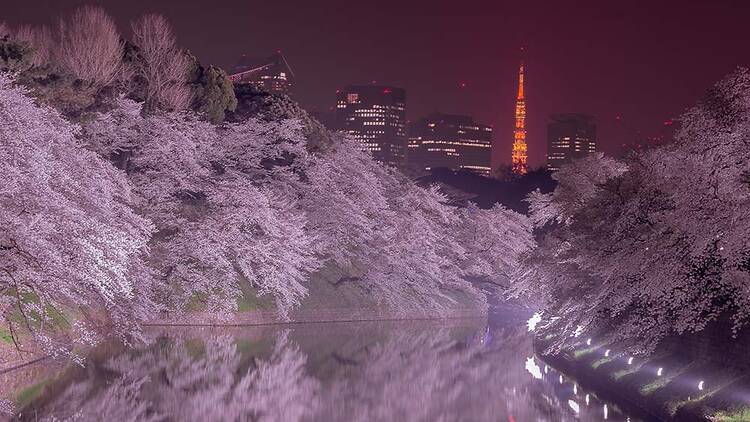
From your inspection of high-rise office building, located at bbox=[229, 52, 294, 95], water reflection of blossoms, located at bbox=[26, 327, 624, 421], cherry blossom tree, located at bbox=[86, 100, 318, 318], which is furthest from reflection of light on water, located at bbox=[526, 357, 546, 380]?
high-rise office building, located at bbox=[229, 52, 294, 95]

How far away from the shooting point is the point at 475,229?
77875 mm

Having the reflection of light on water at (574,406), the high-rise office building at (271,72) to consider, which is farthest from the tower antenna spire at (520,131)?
the reflection of light on water at (574,406)

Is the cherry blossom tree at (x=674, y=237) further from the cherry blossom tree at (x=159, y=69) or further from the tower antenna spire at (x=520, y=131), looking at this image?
the tower antenna spire at (x=520, y=131)

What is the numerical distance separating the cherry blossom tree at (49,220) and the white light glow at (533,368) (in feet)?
45.7

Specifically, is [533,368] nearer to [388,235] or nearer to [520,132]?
[388,235]

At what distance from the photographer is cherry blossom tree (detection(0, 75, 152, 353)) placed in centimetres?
2008

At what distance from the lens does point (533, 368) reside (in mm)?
37625

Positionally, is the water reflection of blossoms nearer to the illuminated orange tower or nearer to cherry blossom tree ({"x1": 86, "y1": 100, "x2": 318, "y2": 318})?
cherry blossom tree ({"x1": 86, "y1": 100, "x2": 318, "y2": 318})

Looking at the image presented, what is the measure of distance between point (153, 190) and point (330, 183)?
1448 cm

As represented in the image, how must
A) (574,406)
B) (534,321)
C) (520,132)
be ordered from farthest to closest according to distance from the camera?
(520,132) → (534,321) → (574,406)

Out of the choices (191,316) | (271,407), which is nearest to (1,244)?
(271,407)

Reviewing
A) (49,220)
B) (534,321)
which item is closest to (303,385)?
(49,220)

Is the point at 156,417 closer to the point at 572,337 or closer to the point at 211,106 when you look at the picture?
the point at 572,337

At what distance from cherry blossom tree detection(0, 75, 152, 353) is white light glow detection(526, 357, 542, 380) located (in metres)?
13.9
